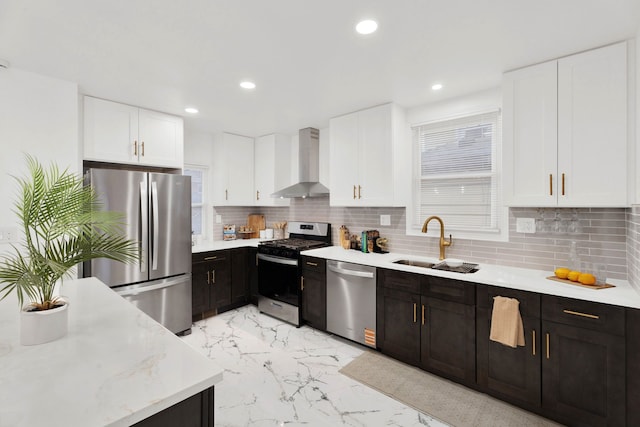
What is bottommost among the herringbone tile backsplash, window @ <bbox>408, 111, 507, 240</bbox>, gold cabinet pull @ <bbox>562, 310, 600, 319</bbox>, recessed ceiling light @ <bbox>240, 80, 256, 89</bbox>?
gold cabinet pull @ <bbox>562, 310, 600, 319</bbox>

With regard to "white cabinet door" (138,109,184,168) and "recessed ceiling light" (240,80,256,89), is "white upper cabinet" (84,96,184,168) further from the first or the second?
"recessed ceiling light" (240,80,256,89)

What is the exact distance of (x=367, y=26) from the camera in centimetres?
186

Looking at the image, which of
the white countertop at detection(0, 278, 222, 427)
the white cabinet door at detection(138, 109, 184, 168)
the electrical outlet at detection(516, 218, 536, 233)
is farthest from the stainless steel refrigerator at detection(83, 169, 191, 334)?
the electrical outlet at detection(516, 218, 536, 233)

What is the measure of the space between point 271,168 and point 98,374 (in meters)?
3.74

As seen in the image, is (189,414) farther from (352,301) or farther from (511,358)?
(352,301)

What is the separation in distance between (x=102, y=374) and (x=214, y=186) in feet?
12.5

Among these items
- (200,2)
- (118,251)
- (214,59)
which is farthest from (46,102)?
(118,251)

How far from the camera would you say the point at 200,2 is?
64.9 inches

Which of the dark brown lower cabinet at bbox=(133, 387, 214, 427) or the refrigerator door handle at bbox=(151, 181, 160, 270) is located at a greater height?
the refrigerator door handle at bbox=(151, 181, 160, 270)

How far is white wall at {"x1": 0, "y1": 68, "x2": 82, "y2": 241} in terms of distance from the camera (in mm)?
2342

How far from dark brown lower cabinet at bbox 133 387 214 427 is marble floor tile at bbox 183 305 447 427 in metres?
1.27

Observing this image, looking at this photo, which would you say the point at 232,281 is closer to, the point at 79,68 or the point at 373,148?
the point at 373,148

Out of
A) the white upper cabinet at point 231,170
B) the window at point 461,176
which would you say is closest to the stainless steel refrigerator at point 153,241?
the white upper cabinet at point 231,170

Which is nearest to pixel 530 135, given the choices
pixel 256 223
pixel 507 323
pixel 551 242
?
pixel 551 242
